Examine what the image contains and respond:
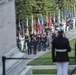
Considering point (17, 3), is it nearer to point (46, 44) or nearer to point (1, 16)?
point (46, 44)

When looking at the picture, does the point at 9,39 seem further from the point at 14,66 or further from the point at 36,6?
the point at 36,6

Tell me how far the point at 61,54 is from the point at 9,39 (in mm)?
1977

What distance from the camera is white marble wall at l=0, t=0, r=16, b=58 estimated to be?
16.0 m

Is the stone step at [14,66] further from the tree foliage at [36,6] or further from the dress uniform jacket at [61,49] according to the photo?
the tree foliage at [36,6]

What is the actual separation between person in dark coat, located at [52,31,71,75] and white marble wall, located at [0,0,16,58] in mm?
1435

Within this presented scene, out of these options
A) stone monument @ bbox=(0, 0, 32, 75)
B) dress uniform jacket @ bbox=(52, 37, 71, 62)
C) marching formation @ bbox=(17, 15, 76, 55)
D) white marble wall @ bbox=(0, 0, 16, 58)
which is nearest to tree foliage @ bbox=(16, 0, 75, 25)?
marching formation @ bbox=(17, 15, 76, 55)

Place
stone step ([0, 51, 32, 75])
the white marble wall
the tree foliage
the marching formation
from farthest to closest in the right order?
the tree foliage → the marching formation → stone step ([0, 51, 32, 75]) → the white marble wall

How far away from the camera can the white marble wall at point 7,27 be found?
1595cm

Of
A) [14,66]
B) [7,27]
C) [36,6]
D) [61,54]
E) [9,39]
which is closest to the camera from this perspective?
[61,54]

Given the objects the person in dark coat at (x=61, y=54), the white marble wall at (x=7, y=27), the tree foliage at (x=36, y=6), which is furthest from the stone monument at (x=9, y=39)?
the tree foliage at (x=36, y=6)

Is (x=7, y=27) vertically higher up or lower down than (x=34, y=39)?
higher up

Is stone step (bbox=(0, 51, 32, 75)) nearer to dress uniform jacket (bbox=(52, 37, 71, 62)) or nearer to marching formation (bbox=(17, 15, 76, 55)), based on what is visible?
dress uniform jacket (bbox=(52, 37, 71, 62))

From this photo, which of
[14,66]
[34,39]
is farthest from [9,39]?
[34,39]

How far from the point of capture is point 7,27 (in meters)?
16.7
